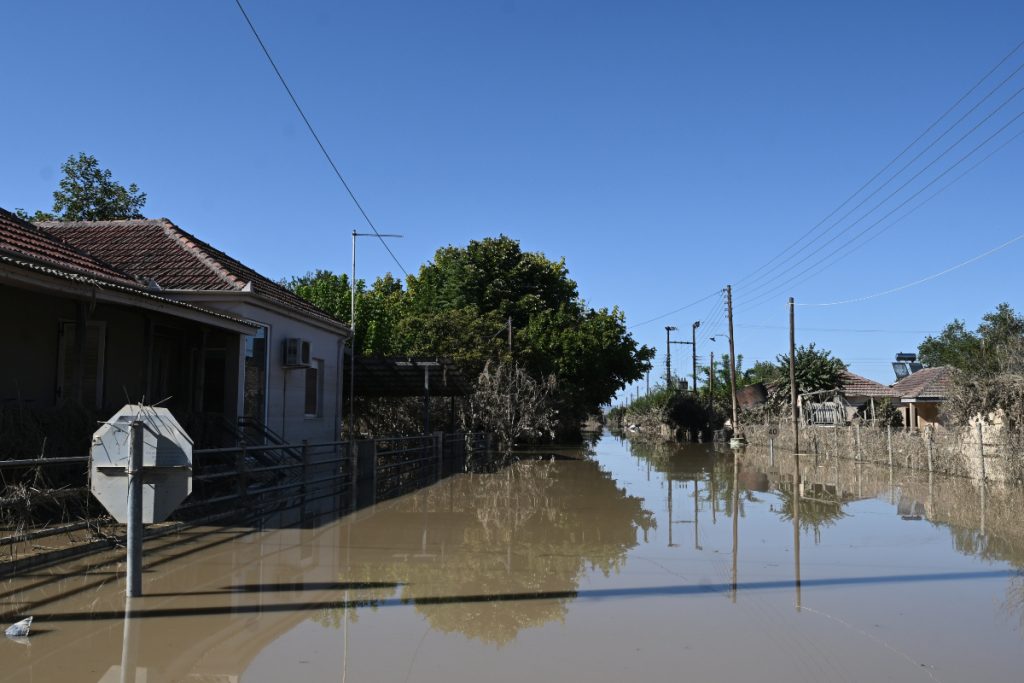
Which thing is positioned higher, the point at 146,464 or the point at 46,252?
the point at 46,252

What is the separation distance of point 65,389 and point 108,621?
8274 millimetres

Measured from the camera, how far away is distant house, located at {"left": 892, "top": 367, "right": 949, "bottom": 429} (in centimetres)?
4066

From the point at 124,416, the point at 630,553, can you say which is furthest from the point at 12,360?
the point at 630,553

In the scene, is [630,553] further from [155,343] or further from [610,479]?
[610,479]

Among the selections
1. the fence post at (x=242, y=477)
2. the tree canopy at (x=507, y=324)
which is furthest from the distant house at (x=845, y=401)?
the fence post at (x=242, y=477)

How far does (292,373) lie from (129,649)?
13996mm

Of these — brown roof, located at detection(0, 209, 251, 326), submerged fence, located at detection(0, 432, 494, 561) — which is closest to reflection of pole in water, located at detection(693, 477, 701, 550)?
submerged fence, located at detection(0, 432, 494, 561)

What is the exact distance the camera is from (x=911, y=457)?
2464 cm

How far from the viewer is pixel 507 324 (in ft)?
126

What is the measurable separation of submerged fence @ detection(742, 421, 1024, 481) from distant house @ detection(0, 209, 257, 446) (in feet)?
53.9

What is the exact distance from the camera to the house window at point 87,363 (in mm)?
13469

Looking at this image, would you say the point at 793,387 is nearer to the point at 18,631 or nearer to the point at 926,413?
the point at 926,413

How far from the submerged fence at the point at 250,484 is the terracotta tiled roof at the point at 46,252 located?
3422 mm

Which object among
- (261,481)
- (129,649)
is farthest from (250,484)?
(129,649)
